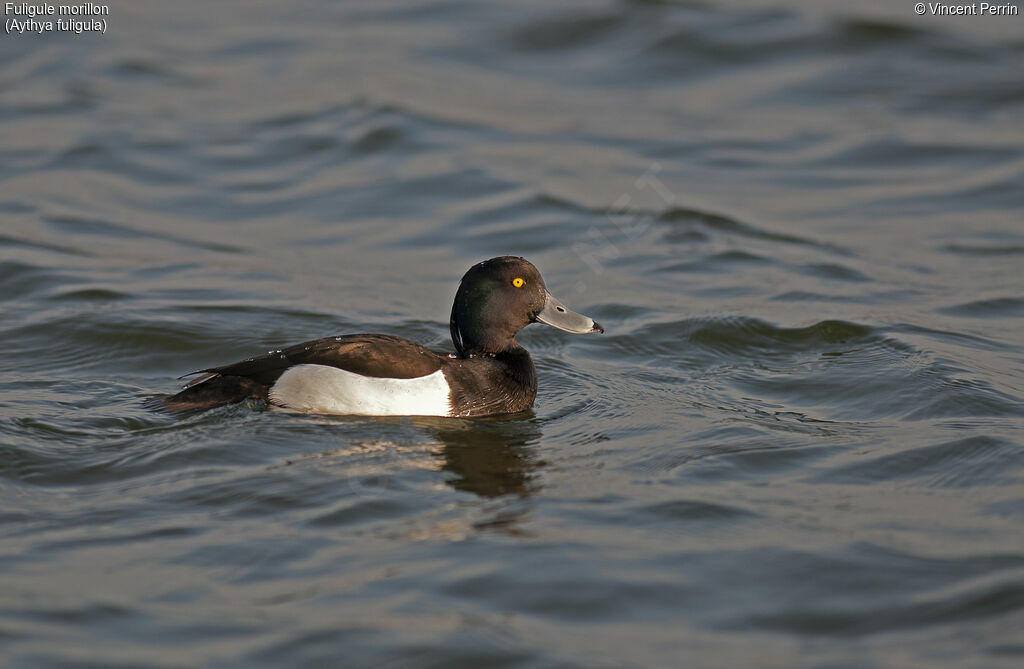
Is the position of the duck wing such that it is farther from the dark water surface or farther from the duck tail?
the dark water surface

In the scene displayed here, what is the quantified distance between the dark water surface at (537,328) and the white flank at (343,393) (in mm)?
100

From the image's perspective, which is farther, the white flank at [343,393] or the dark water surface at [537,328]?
the white flank at [343,393]

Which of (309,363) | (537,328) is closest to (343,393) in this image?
(309,363)

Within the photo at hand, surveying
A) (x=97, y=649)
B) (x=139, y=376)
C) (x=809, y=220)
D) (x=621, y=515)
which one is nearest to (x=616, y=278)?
(x=809, y=220)

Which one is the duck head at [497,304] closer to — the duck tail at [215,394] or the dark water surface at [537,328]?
the dark water surface at [537,328]

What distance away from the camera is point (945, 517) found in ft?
20.7

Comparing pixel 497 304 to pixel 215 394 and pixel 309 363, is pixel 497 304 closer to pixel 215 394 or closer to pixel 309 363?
pixel 309 363

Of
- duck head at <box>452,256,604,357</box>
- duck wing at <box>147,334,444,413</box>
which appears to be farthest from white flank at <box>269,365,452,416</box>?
duck head at <box>452,256,604,357</box>

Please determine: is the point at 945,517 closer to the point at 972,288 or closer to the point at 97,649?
the point at 97,649

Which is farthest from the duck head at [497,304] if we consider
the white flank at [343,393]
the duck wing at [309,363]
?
the white flank at [343,393]

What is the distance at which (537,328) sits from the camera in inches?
398

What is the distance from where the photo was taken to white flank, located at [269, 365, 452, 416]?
24.5 feet

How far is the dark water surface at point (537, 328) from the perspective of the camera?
5.34 m

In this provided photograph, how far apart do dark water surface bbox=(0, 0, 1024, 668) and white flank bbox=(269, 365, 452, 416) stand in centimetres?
10
